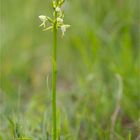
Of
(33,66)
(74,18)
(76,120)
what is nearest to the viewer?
(76,120)

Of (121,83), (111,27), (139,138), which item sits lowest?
(139,138)

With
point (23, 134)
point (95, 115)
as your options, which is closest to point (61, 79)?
point (95, 115)

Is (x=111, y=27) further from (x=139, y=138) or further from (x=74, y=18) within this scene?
(x=139, y=138)

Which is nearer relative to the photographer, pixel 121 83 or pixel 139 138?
pixel 139 138

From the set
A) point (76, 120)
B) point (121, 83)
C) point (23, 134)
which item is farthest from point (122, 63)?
point (23, 134)

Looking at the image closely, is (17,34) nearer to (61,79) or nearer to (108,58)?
(61,79)

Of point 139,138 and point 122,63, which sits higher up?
point 122,63

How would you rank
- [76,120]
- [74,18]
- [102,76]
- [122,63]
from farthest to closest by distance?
[74,18], [102,76], [122,63], [76,120]
